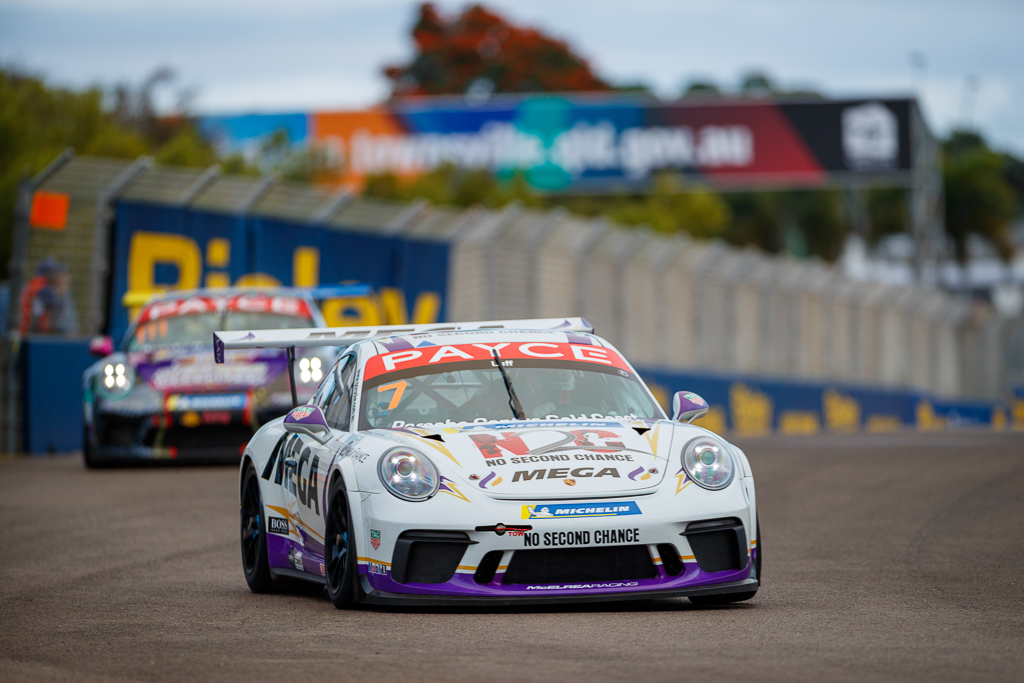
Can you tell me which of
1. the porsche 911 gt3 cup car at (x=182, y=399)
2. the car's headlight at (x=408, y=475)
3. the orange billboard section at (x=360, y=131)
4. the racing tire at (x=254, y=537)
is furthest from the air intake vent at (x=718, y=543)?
the orange billboard section at (x=360, y=131)

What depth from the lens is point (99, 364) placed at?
14852mm

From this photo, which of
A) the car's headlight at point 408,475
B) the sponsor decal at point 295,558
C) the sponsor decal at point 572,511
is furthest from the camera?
the sponsor decal at point 295,558

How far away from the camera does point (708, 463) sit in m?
7.02

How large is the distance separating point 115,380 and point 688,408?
8.13 m

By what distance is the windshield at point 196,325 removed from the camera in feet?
50.8

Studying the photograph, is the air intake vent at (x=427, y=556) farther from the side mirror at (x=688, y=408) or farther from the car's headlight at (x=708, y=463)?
the side mirror at (x=688, y=408)

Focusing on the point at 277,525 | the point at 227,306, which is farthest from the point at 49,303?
the point at 277,525

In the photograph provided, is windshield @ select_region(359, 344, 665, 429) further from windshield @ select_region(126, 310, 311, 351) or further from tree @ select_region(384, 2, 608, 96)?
tree @ select_region(384, 2, 608, 96)

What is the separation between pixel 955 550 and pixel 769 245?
6100 centimetres

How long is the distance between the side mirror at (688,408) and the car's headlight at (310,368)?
738 cm

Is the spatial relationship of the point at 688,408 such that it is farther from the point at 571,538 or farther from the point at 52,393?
the point at 52,393

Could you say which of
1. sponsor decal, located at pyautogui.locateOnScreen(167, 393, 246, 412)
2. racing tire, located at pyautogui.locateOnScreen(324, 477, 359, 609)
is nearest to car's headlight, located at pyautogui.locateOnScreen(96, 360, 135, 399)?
sponsor decal, located at pyautogui.locateOnScreen(167, 393, 246, 412)

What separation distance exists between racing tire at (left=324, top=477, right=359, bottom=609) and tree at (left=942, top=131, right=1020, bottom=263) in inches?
2615

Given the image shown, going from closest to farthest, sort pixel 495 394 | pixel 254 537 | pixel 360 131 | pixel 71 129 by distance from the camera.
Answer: pixel 495 394 < pixel 254 537 < pixel 71 129 < pixel 360 131
